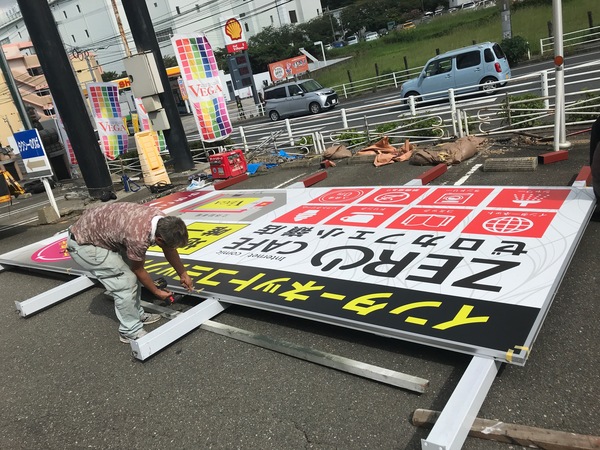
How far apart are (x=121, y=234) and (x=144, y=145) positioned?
8.67 meters

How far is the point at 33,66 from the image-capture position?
157 ft

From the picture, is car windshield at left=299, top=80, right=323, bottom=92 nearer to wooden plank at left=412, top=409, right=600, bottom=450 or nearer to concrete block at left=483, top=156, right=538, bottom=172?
concrete block at left=483, top=156, right=538, bottom=172

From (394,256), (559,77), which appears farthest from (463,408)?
(559,77)

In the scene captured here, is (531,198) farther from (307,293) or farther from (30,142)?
(30,142)

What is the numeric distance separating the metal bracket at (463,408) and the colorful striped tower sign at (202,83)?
9.97 m

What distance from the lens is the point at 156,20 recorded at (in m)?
64.4

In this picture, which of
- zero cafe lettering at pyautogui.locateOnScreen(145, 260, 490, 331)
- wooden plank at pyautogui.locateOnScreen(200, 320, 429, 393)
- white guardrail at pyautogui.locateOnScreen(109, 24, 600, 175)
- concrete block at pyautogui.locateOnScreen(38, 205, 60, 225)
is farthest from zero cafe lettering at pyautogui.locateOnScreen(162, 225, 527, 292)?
concrete block at pyautogui.locateOnScreen(38, 205, 60, 225)

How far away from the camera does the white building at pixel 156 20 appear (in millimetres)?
63625

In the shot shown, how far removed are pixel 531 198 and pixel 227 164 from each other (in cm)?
695

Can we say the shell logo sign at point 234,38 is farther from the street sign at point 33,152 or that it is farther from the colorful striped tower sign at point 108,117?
the street sign at point 33,152

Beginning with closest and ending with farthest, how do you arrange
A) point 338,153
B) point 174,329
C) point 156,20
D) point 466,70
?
point 174,329, point 338,153, point 466,70, point 156,20

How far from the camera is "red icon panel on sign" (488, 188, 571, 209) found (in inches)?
171

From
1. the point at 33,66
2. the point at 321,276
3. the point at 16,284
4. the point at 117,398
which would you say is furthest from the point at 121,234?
the point at 33,66

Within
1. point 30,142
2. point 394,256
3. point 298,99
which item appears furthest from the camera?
point 298,99
